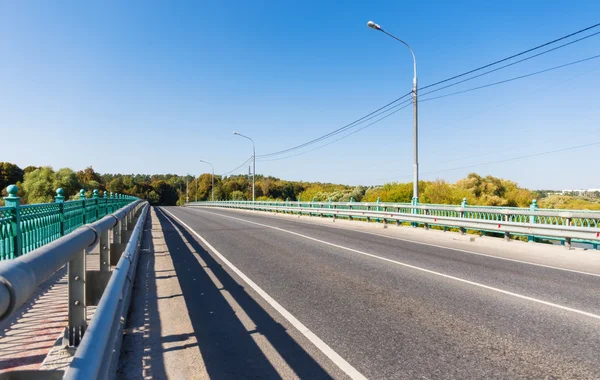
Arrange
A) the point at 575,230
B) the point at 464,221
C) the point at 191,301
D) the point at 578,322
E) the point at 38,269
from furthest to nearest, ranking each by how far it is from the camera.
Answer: the point at 464,221 → the point at 575,230 → the point at 191,301 → the point at 578,322 → the point at 38,269

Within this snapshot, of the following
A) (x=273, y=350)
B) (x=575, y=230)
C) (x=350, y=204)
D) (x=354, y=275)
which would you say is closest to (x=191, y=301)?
(x=273, y=350)

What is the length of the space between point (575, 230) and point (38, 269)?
1379 cm

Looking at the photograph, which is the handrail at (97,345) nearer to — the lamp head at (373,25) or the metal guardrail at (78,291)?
the metal guardrail at (78,291)

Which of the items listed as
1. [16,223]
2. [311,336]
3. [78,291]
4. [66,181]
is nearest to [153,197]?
[66,181]

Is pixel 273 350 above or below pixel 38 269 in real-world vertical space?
below

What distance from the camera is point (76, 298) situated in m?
3.19

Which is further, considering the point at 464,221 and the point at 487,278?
the point at 464,221

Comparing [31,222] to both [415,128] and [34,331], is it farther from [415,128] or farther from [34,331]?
[415,128]

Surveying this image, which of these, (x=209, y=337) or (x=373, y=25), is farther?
(x=373, y=25)

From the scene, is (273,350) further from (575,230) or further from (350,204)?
(350,204)

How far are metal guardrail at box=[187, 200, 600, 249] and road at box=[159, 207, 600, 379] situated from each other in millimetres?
3448

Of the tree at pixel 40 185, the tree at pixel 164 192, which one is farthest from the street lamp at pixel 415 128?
the tree at pixel 164 192

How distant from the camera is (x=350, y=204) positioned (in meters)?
25.1

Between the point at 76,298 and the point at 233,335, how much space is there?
208 centimetres
